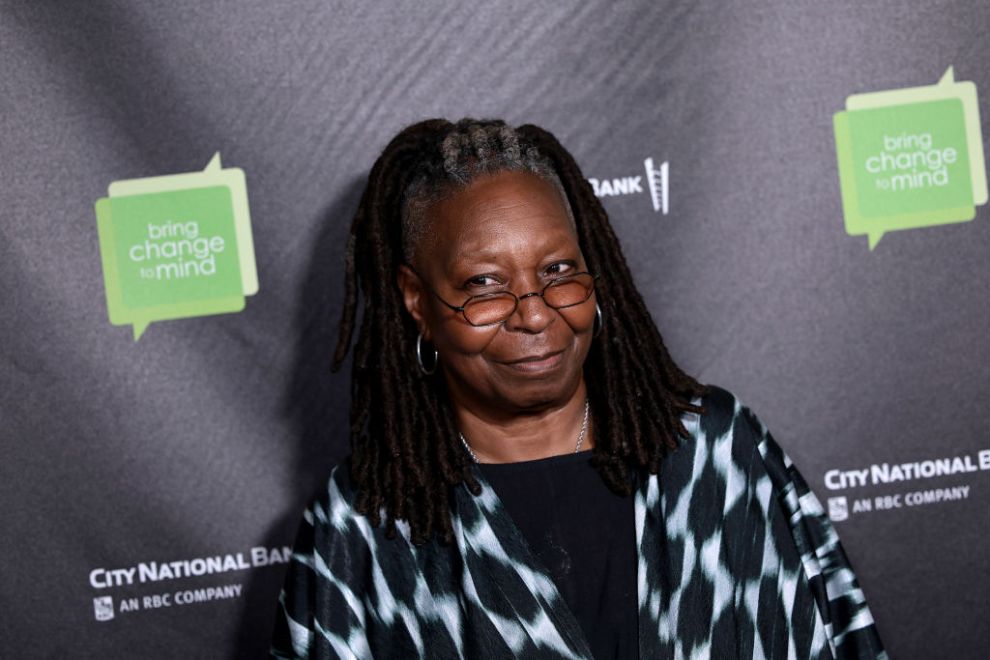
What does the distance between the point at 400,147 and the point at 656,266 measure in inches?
27.2

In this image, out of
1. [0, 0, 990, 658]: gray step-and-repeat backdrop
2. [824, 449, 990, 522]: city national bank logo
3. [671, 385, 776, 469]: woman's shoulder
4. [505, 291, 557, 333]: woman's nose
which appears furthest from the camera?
[824, 449, 990, 522]: city national bank logo

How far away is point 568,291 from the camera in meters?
1.77

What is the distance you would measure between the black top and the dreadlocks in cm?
4

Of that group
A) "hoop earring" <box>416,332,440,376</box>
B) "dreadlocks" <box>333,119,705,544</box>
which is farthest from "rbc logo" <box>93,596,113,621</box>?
"hoop earring" <box>416,332,440,376</box>

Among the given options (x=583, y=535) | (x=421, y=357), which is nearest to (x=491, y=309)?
(x=421, y=357)

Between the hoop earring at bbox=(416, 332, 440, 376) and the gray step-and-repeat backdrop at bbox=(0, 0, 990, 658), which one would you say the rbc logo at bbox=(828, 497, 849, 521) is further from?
the hoop earring at bbox=(416, 332, 440, 376)

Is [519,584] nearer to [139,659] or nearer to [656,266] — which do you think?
[656,266]

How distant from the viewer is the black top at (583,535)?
70.1 inches

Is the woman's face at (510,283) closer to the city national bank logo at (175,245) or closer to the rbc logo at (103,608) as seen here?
the city national bank logo at (175,245)

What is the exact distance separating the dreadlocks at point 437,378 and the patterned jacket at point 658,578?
4 centimetres

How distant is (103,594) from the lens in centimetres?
242

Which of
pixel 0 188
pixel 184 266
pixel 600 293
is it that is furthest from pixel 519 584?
pixel 0 188

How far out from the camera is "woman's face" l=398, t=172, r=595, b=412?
1749 mm

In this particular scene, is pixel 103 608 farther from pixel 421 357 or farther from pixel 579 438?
pixel 579 438
